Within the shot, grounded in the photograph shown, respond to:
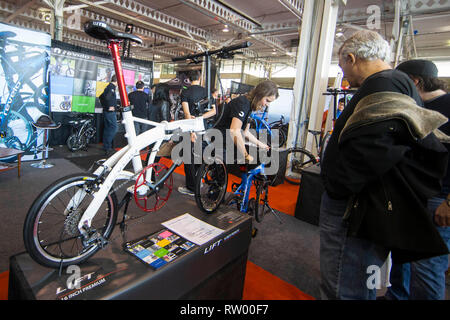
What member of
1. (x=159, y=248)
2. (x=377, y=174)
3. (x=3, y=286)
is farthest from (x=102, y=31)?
(x=3, y=286)

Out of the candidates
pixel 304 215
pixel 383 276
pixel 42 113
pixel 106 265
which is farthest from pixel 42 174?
pixel 383 276

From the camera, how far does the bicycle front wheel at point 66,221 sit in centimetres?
104

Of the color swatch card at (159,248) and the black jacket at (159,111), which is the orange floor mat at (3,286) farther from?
the black jacket at (159,111)

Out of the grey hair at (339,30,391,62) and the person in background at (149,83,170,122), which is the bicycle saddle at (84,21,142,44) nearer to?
the grey hair at (339,30,391,62)

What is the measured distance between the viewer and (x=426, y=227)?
88 cm

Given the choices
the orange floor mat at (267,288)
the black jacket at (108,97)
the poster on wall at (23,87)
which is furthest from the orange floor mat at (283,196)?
the poster on wall at (23,87)

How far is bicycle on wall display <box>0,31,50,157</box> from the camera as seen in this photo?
12.6 ft

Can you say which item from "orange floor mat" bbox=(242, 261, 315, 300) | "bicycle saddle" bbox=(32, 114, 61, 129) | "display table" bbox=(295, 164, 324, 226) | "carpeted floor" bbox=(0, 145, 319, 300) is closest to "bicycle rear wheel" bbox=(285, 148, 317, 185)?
"carpeted floor" bbox=(0, 145, 319, 300)

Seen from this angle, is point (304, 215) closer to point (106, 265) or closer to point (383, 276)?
point (383, 276)

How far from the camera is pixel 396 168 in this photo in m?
0.90

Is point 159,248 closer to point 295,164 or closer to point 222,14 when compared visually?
point 295,164

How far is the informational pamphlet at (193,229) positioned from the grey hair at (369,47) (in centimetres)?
114

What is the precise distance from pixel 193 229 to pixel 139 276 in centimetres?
48

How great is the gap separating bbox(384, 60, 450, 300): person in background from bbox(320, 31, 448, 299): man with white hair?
375 millimetres
